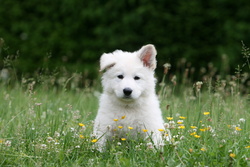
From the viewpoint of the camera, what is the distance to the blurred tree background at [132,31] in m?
11.3

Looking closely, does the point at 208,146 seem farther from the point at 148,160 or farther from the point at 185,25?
the point at 185,25

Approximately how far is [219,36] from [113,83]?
682 cm

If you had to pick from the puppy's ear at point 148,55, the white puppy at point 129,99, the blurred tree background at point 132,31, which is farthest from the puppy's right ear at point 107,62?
the blurred tree background at point 132,31

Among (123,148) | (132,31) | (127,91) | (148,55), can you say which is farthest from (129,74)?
(132,31)

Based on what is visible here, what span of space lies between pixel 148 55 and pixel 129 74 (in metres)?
0.36

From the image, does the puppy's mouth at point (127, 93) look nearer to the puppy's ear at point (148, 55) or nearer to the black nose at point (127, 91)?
the black nose at point (127, 91)

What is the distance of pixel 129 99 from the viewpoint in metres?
5.04

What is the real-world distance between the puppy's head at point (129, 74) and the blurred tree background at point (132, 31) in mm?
5879

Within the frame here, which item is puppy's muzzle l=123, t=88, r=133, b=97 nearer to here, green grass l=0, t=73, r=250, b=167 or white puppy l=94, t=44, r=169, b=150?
white puppy l=94, t=44, r=169, b=150

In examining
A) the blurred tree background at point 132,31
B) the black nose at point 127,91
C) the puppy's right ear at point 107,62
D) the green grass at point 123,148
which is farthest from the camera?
the blurred tree background at point 132,31

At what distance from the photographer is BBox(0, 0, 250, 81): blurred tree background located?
11.3 meters

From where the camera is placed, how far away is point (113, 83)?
5145 mm

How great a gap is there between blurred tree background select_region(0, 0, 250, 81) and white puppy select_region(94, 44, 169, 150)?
5.90 metres

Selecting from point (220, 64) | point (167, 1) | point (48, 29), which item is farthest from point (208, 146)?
point (48, 29)
